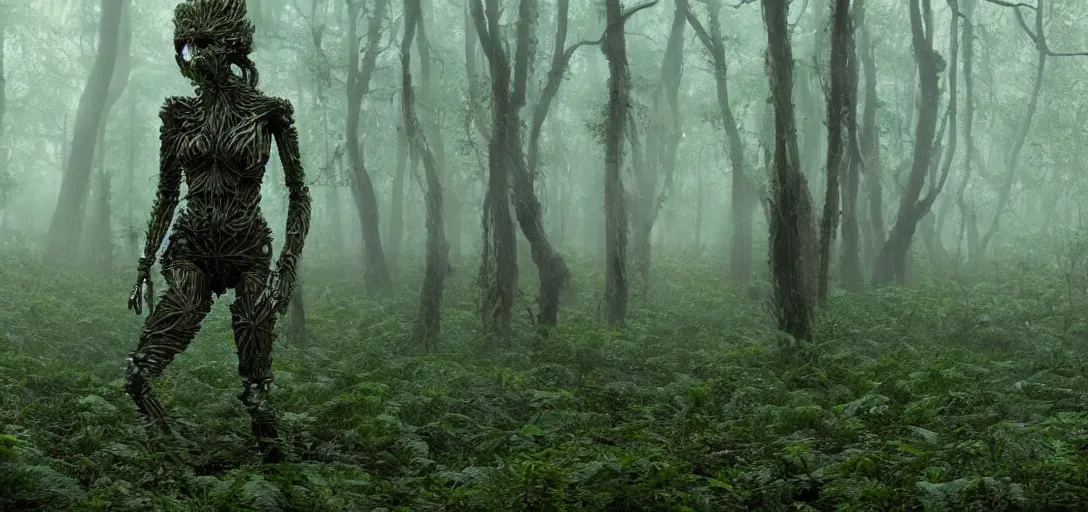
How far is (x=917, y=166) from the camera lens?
797 inches

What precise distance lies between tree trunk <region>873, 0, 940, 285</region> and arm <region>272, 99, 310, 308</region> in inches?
647

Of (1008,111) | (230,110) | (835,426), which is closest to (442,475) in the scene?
→ (230,110)

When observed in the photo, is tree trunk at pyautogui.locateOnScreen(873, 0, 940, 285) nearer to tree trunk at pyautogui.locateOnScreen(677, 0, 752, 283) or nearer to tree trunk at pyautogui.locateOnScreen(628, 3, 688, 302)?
tree trunk at pyautogui.locateOnScreen(677, 0, 752, 283)

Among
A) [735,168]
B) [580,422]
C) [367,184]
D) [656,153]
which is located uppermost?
[656,153]

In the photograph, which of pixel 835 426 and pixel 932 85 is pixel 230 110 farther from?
pixel 932 85

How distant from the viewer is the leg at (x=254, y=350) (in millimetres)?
6109

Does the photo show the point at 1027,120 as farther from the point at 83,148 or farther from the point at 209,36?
the point at 209,36

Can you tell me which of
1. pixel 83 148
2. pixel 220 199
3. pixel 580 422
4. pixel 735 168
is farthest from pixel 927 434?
pixel 83 148

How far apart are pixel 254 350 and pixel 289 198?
1.01 meters

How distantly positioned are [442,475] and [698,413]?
321 centimetres

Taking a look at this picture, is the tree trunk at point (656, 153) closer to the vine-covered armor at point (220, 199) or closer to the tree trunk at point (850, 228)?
the tree trunk at point (850, 228)

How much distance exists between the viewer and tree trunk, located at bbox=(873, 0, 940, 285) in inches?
794

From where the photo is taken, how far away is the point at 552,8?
3719cm

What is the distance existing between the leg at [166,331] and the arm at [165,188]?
0.62 feet
